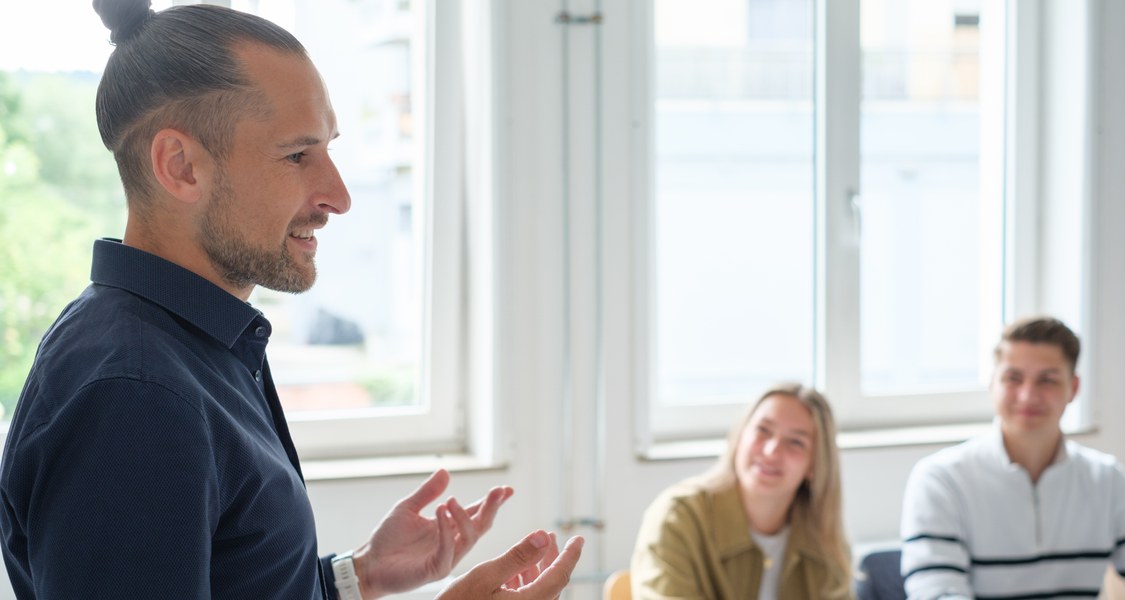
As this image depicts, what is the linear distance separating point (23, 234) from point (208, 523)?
209 cm

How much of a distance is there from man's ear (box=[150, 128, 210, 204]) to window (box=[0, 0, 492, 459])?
73.3 inches

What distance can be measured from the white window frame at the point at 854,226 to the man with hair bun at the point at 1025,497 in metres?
0.58

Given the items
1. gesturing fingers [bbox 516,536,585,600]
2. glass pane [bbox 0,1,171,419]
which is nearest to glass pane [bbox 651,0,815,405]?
glass pane [bbox 0,1,171,419]

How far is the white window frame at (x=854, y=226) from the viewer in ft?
9.91

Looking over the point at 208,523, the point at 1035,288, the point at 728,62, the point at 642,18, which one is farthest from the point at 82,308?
the point at 1035,288

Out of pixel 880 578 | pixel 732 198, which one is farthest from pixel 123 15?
pixel 732 198

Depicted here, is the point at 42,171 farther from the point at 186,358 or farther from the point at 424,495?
the point at 186,358

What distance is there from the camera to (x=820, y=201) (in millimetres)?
3311

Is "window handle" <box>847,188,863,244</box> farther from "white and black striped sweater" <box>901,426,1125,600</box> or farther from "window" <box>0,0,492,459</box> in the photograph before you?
"window" <box>0,0,492,459</box>

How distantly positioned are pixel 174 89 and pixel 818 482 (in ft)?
6.87

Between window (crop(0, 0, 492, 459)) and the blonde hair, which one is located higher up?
window (crop(0, 0, 492, 459))

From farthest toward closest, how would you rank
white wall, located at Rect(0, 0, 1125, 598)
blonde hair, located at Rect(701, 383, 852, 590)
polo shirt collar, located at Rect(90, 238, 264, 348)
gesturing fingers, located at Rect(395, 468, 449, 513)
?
white wall, located at Rect(0, 0, 1125, 598), blonde hair, located at Rect(701, 383, 852, 590), gesturing fingers, located at Rect(395, 468, 449, 513), polo shirt collar, located at Rect(90, 238, 264, 348)

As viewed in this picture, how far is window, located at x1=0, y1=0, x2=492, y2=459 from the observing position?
290 cm

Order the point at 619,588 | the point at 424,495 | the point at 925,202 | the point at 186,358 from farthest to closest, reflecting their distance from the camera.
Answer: the point at 925,202 → the point at 619,588 → the point at 424,495 → the point at 186,358
